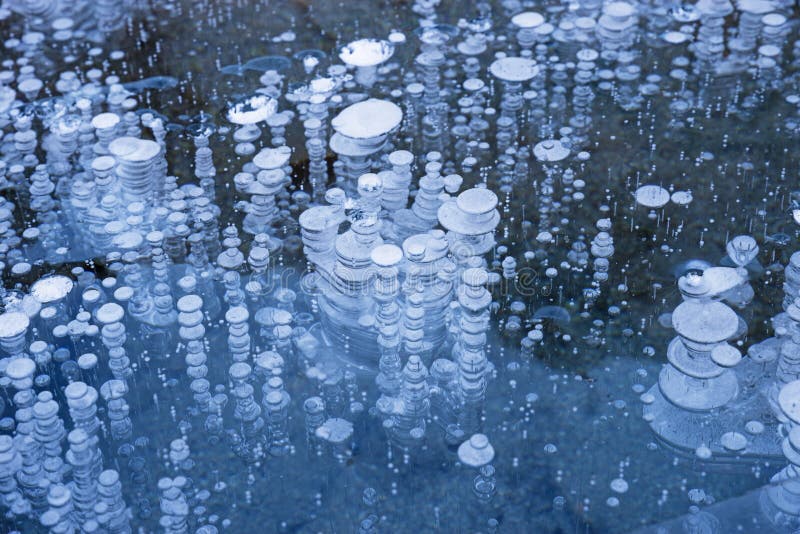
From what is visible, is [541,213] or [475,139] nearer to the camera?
[541,213]

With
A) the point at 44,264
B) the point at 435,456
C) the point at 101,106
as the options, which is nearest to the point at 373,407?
the point at 435,456

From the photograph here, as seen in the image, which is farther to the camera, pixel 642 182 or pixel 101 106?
pixel 101 106

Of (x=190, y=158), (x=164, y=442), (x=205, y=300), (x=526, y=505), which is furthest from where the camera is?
(x=190, y=158)

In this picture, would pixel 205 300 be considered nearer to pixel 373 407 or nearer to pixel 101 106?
pixel 373 407

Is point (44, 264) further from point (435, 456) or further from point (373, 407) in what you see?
point (435, 456)

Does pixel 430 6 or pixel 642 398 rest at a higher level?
pixel 430 6

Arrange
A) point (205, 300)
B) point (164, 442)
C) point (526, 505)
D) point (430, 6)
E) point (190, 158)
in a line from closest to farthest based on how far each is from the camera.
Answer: point (526, 505) < point (164, 442) < point (205, 300) < point (190, 158) < point (430, 6)

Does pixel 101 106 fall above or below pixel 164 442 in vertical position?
above

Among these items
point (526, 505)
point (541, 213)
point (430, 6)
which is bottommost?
point (526, 505)

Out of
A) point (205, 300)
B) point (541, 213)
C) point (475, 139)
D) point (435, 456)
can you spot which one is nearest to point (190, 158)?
point (205, 300)
